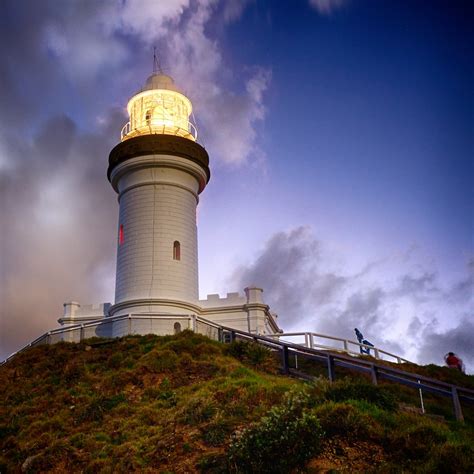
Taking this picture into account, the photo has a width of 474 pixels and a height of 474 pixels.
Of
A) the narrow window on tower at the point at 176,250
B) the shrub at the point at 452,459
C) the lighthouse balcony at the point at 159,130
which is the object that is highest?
the lighthouse balcony at the point at 159,130

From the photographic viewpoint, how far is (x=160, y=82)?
3106 cm

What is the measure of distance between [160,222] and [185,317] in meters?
5.70

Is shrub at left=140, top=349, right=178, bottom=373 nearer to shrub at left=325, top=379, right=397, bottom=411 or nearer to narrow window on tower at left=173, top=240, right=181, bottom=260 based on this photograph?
shrub at left=325, top=379, right=397, bottom=411

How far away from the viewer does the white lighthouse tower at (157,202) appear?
2750 centimetres

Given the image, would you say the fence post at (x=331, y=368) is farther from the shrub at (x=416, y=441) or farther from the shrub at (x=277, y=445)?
the shrub at (x=416, y=441)

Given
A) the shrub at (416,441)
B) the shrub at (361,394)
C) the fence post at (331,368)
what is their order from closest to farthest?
the shrub at (416,441) < the shrub at (361,394) < the fence post at (331,368)

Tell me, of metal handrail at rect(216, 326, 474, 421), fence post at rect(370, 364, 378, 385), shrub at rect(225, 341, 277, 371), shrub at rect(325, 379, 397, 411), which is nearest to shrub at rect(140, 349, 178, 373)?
shrub at rect(225, 341, 277, 371)

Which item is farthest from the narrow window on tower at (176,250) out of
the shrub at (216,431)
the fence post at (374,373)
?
the shrub at (216,431)

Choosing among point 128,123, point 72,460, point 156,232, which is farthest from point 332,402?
point 128,123

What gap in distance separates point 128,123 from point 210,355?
14.8 metres

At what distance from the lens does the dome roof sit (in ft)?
101

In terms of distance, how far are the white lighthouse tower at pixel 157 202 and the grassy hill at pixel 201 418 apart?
5178mm

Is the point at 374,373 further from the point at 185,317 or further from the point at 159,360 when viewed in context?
the point at 185,317

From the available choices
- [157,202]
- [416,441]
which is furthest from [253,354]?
[157,202]
